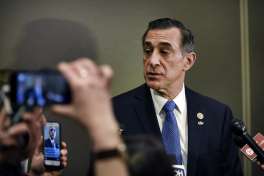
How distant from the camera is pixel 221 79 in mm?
2031

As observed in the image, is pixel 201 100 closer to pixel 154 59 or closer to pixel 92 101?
pixel 154 59

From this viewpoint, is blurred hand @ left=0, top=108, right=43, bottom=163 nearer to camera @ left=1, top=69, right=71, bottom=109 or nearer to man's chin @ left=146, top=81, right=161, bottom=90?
camera @ left=1, top=69, right=71, bottom=109

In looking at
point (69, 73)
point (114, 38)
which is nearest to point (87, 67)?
point (69, 73)

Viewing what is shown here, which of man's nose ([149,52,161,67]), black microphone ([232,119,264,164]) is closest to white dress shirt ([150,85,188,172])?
man's nose ([149,52,161,67])

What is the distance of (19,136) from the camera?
91 centimetres

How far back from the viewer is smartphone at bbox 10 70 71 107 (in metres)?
0.79

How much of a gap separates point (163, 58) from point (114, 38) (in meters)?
0.30

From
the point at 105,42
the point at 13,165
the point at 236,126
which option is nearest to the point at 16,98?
the point at 13,165

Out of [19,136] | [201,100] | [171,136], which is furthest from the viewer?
[201,100]

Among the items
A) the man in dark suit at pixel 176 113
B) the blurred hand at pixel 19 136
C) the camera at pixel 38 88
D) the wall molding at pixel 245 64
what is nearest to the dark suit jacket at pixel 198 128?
the man in dark suit at pixel 176 113

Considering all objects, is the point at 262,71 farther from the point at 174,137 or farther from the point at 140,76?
the point at 174,137

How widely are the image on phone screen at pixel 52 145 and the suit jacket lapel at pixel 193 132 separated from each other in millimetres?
438

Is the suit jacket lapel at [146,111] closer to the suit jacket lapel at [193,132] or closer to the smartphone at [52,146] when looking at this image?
the suit jacket lapel at [193,132]

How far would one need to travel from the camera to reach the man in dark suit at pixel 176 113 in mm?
1618
